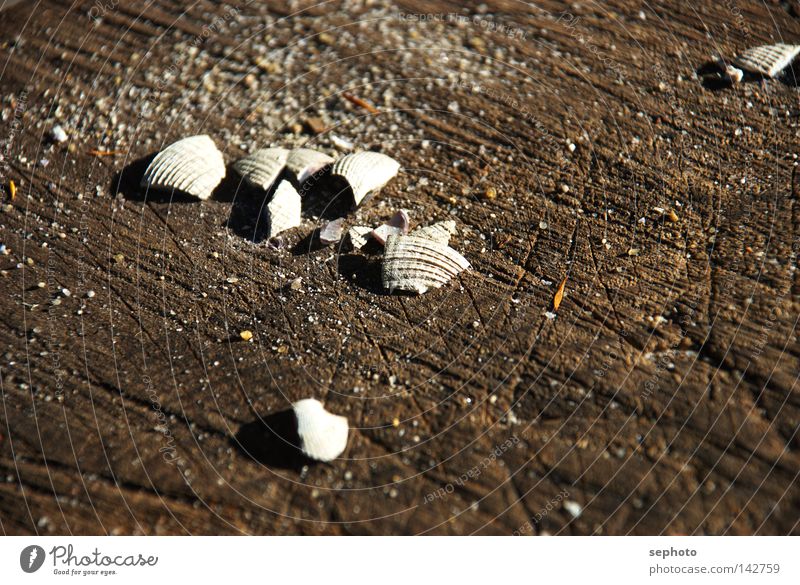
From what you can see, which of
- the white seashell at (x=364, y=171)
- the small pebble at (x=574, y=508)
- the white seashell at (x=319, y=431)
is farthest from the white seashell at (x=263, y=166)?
the small pebble at (x=574, y=508)

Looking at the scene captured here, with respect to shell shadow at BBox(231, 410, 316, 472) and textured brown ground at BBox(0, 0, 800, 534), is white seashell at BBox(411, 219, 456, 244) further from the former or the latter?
shell shadow at BBox(231, 410, 316, 472)

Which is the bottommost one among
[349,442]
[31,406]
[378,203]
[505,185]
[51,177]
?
[31,406]

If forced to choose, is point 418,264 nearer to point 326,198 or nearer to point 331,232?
point 331,232

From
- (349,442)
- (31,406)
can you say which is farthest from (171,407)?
(349,442)

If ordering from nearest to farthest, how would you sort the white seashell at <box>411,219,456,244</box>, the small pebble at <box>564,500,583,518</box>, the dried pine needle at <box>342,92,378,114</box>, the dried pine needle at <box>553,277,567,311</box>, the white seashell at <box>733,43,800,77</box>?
1. the small pebble at <box>564,500,583,518</box>
2. the dried pine needle at <box>553,277,567,311</box>
3. the white seashell at <box>411,219,456,244</box>
4. the white seashell at <box>733,43,800,77</box>
5. the dried pine needle at <box>342,92,378,114</box>

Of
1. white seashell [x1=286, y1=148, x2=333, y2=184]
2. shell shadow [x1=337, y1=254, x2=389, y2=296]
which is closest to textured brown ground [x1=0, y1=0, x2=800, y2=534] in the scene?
shell shadow [x1=337, y1=254, x2=389, y2=296]

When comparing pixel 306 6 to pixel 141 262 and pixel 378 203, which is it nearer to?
pixel 378 203
